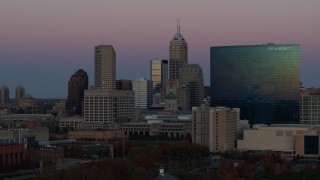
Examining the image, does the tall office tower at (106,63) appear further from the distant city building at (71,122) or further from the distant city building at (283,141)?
the distant city building at (283,141)

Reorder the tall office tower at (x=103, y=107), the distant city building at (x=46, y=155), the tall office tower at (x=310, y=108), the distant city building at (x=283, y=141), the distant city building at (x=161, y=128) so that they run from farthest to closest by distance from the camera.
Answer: the tall office tower at (x=103, y=107) < the tall office tower at (x=310, y=108) < the distant city building at (x=161, y=128) < the distant city building at (x=283, y=141) < the distant city building at (x=46, y=155)

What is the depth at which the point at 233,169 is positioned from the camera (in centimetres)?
3962

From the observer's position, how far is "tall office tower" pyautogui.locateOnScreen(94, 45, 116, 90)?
120 m

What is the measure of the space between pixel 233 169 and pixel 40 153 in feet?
50.3

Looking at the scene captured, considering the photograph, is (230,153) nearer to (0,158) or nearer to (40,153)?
(40,153)

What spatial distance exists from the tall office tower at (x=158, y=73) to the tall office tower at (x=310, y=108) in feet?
225

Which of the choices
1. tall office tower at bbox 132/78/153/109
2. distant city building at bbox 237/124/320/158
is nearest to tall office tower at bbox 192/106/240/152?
distant city building at bbox 237/124/320/158

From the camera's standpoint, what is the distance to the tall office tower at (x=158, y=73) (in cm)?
14638

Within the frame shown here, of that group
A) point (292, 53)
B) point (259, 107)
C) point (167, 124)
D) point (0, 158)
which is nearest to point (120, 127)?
point (167, 124)

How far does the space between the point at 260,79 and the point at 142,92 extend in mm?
59629

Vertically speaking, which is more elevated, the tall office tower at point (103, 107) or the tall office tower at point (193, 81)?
the tall office tower at point (193, 81)

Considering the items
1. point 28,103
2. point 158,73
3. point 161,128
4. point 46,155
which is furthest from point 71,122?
point 158,73

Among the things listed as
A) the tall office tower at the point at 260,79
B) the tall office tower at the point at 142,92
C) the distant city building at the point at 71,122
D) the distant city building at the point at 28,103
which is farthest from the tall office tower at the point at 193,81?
the tall office tower at the point at 260,79

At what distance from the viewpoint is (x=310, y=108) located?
77.2 meters
